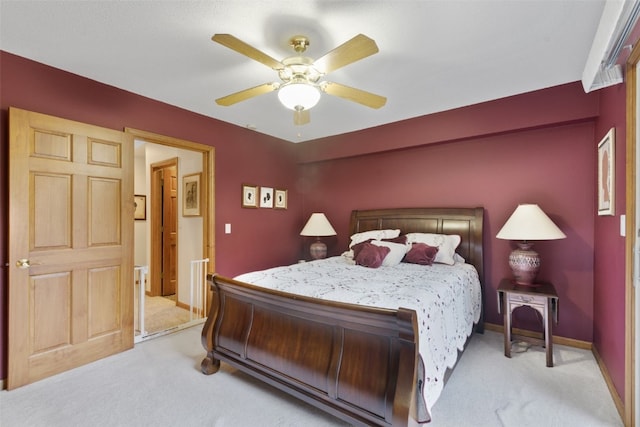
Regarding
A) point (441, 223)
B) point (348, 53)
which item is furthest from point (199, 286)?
point (348, 53)

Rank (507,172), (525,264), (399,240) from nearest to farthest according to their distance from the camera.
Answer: (525,264) → (507,172) → (399,240)

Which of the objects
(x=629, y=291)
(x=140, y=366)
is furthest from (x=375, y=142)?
(x=140, y=366)

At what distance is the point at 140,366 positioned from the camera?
254 cm

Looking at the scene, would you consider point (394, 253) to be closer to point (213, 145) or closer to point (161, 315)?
→ point (213, 145)

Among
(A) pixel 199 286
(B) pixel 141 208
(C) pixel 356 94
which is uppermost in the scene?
(C) pixel 356 94

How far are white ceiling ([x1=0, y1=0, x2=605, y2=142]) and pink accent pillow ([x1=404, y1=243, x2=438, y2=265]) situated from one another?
1.56 m

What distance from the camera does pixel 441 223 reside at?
3586mm

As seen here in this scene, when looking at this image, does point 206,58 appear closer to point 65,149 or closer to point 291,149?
point 65,149

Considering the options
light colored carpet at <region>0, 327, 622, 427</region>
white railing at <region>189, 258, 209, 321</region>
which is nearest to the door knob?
light colored carpet at <region>0, 327, 622, 427</region>

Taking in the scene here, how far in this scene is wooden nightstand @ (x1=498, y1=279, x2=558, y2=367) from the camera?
98.1 inches

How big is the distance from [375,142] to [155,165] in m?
3.45

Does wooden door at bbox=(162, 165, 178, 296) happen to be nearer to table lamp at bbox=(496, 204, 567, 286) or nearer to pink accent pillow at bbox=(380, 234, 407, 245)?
pink accent pillow at bbox=(380, 234, 407, 245)

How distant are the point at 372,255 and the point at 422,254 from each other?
0.53 meters

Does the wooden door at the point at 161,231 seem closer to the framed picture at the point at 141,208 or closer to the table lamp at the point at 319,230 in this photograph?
the framed picture at the point at 141,208
